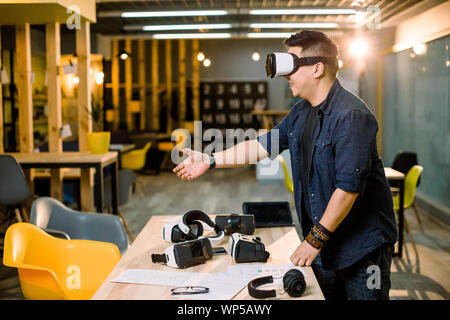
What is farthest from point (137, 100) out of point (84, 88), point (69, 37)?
point (84, 88)

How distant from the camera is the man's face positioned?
2051mm

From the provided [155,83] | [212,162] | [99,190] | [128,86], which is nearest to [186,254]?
[212,162]

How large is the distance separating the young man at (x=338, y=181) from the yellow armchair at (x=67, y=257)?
1089mm

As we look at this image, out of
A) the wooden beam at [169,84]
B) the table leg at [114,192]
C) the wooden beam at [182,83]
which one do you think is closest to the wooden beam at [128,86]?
the wooden beam at [169,84]

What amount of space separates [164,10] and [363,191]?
7.20m

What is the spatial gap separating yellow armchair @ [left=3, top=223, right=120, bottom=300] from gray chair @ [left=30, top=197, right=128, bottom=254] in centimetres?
60

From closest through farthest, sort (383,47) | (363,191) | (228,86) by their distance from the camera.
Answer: (363,191), (383,47), (228,86)

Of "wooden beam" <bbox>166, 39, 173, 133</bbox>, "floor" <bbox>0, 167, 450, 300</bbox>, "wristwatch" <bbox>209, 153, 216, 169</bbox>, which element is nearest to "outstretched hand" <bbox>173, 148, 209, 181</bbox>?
"wristwatch" <bbox>209, 153, 216, 169</bbox>

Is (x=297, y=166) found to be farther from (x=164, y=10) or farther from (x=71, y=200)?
(x=164, y=10)

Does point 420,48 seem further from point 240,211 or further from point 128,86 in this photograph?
point 128,86

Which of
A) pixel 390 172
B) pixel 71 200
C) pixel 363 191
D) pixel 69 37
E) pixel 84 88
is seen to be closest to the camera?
pixel 363 191

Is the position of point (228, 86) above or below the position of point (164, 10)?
below
